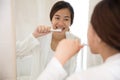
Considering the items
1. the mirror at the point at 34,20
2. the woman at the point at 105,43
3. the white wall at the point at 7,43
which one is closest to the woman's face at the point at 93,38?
the woman at the point at 105,43

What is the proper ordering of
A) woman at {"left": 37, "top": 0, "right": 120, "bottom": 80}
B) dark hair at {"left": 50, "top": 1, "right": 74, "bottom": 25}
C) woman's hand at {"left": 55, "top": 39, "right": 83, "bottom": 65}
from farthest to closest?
dark hair at {"left": 50, "top": 1, "right": 74, "bottom": 25}, woman's hand at {"left": 55, "top": 39, "right": 83, "bottom": 65}, woman at {"left": 37, "top": 0, "right": 120, "bottom": 80}

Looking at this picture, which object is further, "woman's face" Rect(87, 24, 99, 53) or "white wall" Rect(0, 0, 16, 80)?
"white wall" Rect(0, 0, 16, 80)

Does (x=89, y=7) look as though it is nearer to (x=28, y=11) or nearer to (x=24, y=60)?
(x=28, y=11)

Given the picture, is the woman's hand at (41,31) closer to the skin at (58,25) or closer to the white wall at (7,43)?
the skin at (58,25)

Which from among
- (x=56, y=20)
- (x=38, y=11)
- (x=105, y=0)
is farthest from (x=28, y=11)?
(x=105, y=0)

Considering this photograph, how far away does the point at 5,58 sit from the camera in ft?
4.13

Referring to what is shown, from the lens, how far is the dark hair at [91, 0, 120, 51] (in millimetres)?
669

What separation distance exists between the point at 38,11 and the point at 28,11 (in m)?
0.05

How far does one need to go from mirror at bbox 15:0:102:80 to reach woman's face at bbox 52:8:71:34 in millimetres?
29

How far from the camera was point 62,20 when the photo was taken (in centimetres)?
113

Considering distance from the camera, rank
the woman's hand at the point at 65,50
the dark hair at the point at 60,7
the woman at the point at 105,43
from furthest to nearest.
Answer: the dark hair at the point at 60,7, the woman's hand at the point at 65,50, the woman at the point at 105,43

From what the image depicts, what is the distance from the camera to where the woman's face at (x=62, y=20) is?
3.70 feet

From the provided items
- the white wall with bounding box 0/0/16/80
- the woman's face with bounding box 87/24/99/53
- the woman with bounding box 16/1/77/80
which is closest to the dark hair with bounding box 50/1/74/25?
the woman with bounding box 16/1/77/80

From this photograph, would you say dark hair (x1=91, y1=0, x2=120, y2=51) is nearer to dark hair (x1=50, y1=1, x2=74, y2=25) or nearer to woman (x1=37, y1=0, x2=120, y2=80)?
woman (x1=37, y1=0, x2=120, y2=80)
